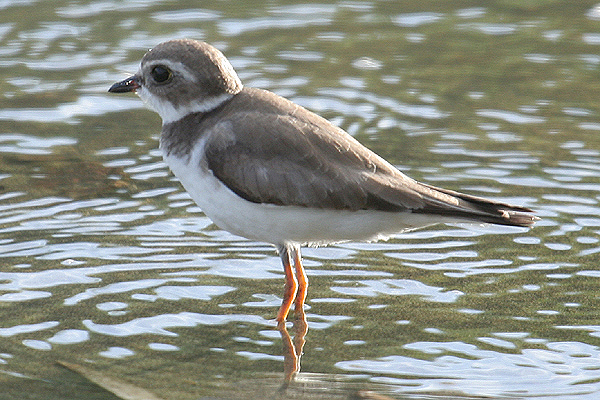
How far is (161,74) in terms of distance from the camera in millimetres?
7613

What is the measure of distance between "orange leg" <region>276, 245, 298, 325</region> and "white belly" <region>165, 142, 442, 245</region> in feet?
0.88

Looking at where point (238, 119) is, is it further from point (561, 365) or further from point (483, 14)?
point (483, 14)

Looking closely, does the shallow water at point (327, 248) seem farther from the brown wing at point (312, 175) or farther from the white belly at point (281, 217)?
the brown wing at point (312, 175)

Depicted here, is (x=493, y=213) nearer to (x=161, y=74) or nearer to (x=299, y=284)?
(x=299, y=284)

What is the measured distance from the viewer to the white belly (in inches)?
274

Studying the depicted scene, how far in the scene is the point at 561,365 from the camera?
6.42 metres

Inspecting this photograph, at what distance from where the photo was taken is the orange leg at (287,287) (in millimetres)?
7285

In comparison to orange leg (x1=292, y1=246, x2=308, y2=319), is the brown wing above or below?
above

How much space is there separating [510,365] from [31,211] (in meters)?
4.97

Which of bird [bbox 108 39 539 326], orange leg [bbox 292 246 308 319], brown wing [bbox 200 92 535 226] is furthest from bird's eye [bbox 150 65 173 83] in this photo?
orange leg [bbox 292 246 308 319]

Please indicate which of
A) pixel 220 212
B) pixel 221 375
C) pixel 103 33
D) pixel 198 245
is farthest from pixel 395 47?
pixel 221 375

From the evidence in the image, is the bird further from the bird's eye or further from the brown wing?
the bird's eye

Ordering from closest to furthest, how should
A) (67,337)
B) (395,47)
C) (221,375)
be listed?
(221,375) → (67,337) → (395,47)

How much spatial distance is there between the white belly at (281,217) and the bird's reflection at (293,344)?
2.20 feet
